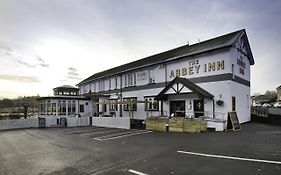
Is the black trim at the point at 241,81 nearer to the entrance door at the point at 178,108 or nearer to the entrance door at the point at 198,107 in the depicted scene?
the entrance door at the point at 198,107

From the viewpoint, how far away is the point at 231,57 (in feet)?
65.0

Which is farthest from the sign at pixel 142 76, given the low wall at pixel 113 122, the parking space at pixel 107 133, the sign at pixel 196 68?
the parking space at pixel 107 133

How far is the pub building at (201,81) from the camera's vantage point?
19719mm

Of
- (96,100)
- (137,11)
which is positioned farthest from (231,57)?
(96,100)

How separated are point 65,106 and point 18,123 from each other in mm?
7154

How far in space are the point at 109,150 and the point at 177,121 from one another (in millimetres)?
8658

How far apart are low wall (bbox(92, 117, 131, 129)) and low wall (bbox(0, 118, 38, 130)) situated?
7.06 metres

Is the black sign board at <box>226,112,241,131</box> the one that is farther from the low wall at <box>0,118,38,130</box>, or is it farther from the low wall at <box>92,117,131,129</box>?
the low wall at <box>0,118,38,130</box>

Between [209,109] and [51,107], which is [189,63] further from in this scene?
[51,107]

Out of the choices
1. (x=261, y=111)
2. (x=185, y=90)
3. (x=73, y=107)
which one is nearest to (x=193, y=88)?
(x=185, y=90)

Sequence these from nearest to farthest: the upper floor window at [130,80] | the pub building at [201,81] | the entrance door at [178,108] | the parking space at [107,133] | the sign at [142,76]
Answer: the parking space at [107,133] < the pub building at [201,81] < the entrance door at [178,108] < the sign at [142,76] < the upper floor window at [130,80]

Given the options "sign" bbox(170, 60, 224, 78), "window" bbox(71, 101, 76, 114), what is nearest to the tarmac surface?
"sign" bbox(170, 60, 224, 78)

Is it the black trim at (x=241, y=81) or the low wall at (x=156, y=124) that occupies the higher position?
the black trim at (x=241, y=81)

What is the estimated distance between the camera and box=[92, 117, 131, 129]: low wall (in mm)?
23266
